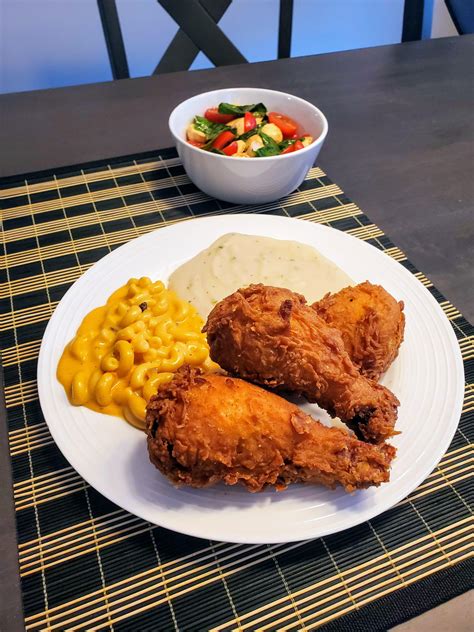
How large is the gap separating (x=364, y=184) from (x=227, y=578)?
232cm

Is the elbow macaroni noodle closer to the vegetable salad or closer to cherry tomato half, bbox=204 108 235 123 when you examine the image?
the vegetable salad

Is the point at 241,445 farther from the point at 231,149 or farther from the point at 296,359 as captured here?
the point at 231,149

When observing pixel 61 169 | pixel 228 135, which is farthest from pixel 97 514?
pixel 61 169

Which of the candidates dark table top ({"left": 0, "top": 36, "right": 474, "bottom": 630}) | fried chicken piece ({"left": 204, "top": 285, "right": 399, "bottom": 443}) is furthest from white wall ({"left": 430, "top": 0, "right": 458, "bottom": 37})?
fried chicken piece ({"left": 204, "top": 285, "right": 399, "bottom": 443})

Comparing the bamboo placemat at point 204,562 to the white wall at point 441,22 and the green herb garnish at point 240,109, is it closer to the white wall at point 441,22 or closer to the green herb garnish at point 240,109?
the green herb garnish at point 240,109

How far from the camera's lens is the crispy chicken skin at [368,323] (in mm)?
1821

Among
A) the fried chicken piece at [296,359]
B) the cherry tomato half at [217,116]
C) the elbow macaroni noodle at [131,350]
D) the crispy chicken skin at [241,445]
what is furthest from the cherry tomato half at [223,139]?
the crispy chicken skin at [241,445]

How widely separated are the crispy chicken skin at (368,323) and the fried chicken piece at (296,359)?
0.13 m

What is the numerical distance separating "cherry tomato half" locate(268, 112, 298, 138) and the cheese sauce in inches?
35.2

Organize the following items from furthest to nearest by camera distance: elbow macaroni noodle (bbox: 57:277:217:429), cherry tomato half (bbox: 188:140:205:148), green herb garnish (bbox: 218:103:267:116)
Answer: green herb garnish (bbox: 218:103:267:116), cherry tomato half (bbox: 188:140:205:148), elbow macaroni noodle (bbox: 57:277:217:429)

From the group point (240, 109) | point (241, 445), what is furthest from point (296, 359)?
point (240, 109)

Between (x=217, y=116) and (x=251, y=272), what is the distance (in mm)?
1189

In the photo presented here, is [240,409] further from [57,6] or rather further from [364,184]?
[57,6]

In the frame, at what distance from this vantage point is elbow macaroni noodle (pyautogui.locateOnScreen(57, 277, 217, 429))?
1.76m
